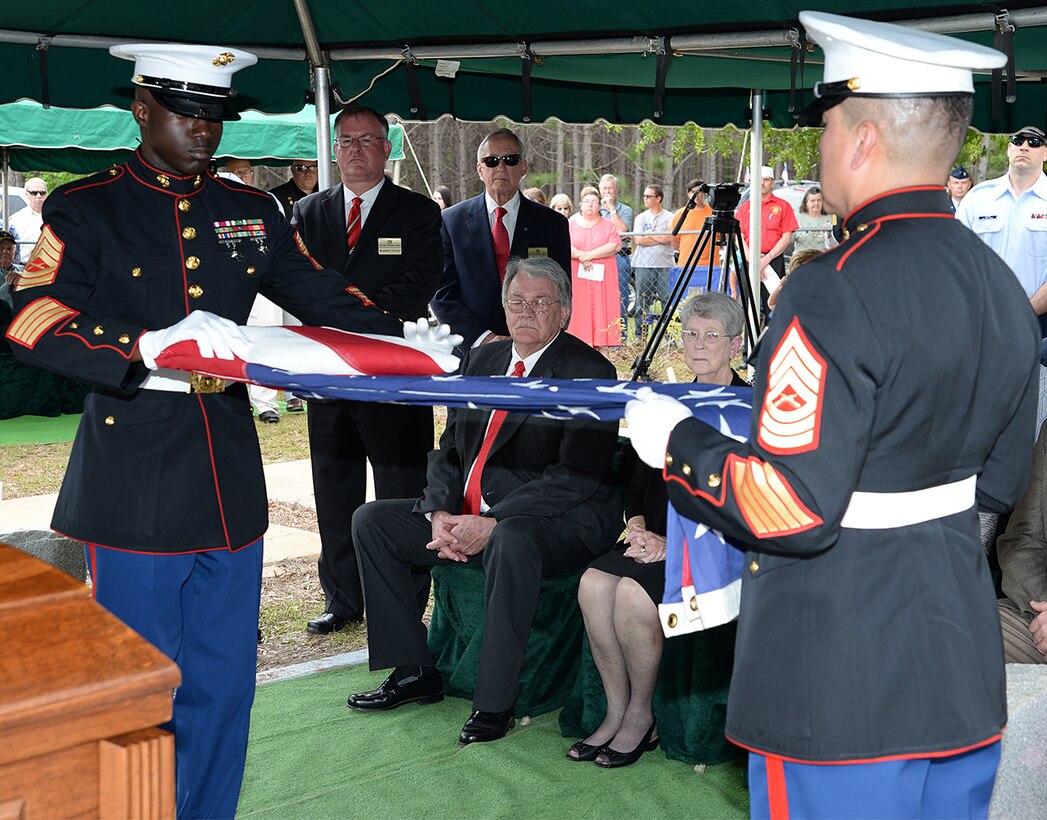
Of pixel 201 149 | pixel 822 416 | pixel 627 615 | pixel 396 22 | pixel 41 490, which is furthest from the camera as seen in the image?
pixel 41 490

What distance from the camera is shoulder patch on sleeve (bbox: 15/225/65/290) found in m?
2.65

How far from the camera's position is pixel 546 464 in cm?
416

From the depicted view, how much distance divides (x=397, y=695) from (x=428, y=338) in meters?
1.75

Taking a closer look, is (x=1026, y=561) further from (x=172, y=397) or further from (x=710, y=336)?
(x=172, y=397)

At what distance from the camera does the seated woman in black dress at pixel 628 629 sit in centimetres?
368

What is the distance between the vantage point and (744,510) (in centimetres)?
169

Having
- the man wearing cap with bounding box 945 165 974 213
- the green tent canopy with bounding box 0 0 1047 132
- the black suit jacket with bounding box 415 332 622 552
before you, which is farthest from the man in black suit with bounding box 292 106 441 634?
the man wearing cap with bounding box 945 165 974 213

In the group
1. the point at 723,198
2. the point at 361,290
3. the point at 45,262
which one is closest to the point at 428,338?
the point at 45,262

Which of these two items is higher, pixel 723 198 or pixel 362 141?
pixel 362 141

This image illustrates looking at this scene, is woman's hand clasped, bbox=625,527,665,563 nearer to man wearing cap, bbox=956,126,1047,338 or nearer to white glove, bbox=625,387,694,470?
white glove, bbox=625,387,694,470

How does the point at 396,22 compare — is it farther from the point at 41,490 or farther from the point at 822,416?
the point at 41,490

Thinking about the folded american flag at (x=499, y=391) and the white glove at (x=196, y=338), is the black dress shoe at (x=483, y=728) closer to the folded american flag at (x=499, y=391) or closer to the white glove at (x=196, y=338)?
the folded american flag at (x=499, y=391)

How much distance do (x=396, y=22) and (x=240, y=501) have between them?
2.50 meters

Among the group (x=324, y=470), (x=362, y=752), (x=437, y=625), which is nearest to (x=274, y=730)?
(x=362, y=752)
